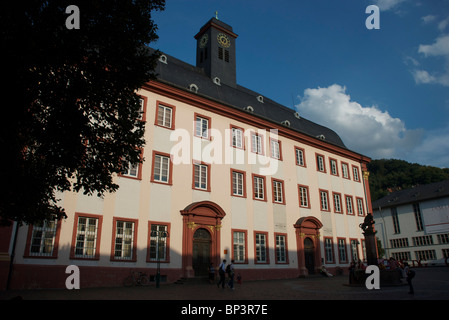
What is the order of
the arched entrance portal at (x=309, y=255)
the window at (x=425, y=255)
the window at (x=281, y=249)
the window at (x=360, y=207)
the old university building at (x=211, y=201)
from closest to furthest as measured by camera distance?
the old university building at (x=211, y=201)
the window at (x=281, y=249)
the arched entrance portal at (x=309, y=255)
the window at (x=360, y=207)
the window at (x=425, y=255)

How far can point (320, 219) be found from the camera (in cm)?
3094

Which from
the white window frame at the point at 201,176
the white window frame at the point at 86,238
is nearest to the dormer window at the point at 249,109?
the white window frame at the point at 201,176

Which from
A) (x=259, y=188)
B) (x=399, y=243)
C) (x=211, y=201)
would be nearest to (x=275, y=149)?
(x=259, y=188)

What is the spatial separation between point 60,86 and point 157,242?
12135 millimetres

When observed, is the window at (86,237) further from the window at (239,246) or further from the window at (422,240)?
the window at (422,240)

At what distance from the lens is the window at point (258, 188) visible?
86.6 feet

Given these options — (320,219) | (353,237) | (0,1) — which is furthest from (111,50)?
(353,237)

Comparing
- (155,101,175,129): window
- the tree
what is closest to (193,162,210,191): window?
(155,101,175,129): window

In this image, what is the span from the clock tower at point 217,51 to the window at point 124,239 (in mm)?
15955

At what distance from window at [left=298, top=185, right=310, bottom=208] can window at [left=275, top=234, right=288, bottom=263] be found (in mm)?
3884

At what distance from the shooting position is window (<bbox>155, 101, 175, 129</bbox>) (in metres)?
22.5

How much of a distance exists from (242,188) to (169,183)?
6296 mm

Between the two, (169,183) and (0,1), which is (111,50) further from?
(169,183)

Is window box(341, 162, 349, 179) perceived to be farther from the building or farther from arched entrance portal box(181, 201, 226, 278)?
the building
